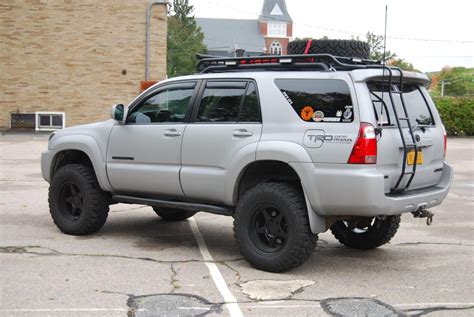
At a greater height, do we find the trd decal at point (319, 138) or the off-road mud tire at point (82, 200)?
the trd decal at point (319, 138)

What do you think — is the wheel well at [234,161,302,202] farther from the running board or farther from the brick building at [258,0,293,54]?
the brick building at [258,0,293,54]

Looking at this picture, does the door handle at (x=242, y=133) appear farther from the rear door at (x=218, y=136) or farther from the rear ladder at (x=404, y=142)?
the rear ladder at (x=404, y=142)

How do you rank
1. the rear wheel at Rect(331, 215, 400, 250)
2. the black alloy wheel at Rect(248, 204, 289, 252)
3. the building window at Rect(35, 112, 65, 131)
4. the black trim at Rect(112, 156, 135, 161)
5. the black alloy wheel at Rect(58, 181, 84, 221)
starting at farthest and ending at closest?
1. the building window at Rect(35, 112, 65, 131)
2. the black alloy wheel at Rect(58, 181, 84, 221)
3. the black trim at Rect(112, 156, 135, 161)
4. the rear wheel at Rect(331, 215, 400, 250)
5. the black alloy wheel at Rect(248, 204, 289, 252)

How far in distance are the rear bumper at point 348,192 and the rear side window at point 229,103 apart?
0.85m

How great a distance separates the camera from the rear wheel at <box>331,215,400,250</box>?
7383 mm

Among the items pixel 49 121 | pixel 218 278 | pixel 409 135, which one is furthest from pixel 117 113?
pixel 49 121

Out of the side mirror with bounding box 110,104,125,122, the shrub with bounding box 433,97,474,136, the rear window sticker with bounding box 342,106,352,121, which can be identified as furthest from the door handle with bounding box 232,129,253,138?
the shrub with bounding box 433,97,474,136

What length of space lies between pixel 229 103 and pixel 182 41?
213 feet

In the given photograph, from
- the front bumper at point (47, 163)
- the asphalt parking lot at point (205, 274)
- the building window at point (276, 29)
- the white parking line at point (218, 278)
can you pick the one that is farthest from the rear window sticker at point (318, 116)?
the building window at point (276, 29)

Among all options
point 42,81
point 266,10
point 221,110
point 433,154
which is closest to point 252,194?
point 221,110

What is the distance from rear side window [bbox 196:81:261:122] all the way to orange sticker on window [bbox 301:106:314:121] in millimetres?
500

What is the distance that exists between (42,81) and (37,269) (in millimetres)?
23318

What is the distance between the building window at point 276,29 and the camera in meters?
123

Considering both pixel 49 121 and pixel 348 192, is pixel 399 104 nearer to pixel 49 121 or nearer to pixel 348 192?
pixel 348 192
